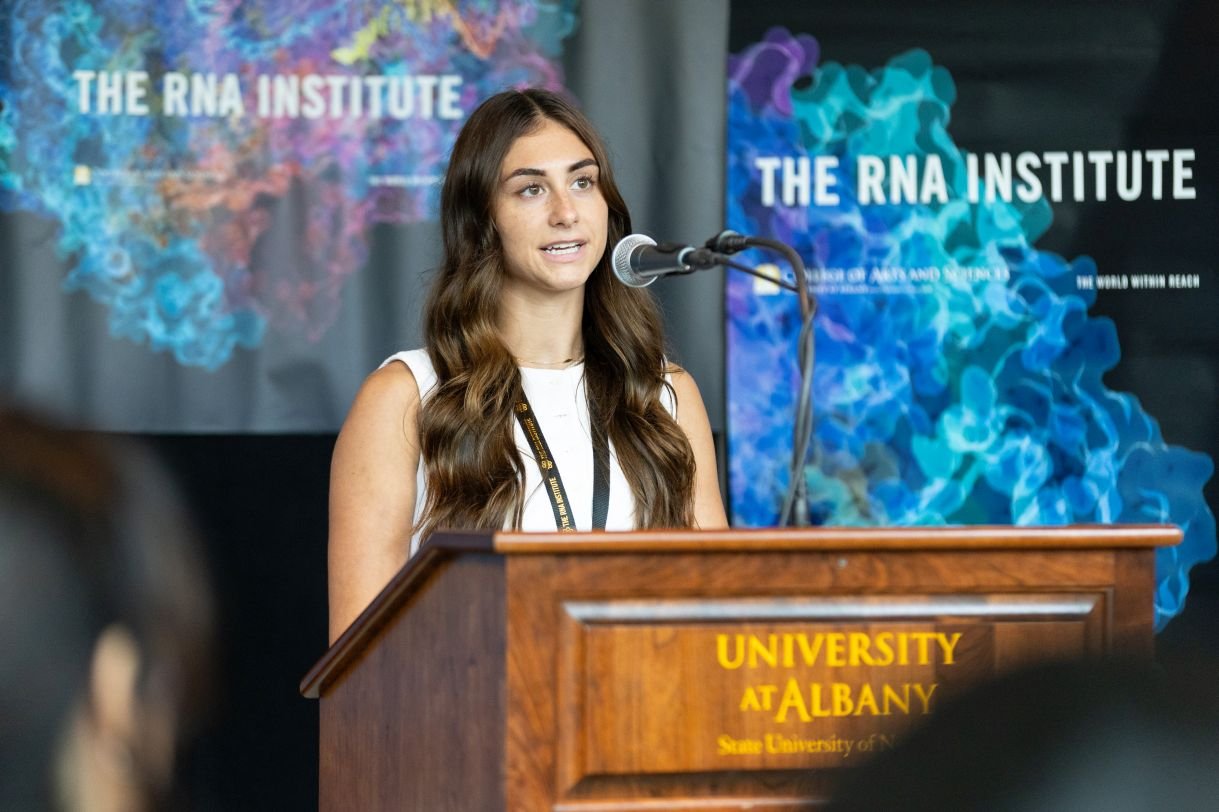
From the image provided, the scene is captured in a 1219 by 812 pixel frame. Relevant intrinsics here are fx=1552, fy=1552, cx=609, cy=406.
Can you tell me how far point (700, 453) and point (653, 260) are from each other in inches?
43.0

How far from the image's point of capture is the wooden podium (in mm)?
1532

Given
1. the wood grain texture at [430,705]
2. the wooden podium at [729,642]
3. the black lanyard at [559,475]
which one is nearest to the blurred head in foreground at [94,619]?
the black lanyard at [559,475]

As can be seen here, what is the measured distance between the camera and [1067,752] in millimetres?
643

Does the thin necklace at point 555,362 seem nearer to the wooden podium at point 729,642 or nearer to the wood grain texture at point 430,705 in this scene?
the wood grain texture at point 430,705

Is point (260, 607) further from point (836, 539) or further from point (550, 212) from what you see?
point (836, 539)

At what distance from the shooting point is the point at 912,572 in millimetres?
1610

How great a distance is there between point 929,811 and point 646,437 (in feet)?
7.21

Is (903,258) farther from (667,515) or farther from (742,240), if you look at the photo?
(742,240)

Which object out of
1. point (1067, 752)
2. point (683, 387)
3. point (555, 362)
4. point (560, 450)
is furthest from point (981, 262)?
point (1067, 752)

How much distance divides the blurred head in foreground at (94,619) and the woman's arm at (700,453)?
1.42m

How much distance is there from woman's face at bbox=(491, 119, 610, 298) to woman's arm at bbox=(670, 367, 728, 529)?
0.33 meters

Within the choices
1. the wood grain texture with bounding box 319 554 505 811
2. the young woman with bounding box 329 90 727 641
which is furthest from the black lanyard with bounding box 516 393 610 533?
the wood grain texture with bounding box 319 554 505 811

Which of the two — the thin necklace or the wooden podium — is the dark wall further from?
the wooden podium

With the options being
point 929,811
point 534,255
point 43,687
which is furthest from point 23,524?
point 929,811
